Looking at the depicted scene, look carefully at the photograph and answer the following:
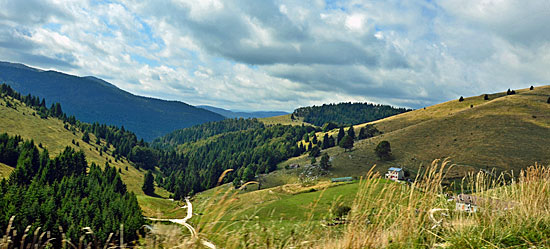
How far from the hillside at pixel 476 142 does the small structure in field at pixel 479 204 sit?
82.7m

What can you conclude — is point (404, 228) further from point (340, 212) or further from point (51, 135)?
point (51, 135)

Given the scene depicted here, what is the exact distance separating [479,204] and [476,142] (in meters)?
114

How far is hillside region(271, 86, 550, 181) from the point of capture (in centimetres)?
8694

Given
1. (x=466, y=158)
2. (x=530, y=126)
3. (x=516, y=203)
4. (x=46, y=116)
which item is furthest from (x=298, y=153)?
(x=516, y=203)

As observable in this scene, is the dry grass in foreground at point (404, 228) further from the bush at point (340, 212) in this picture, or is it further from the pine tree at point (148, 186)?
the pine tree at point (148, 186)

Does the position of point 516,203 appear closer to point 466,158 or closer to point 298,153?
point 466,158

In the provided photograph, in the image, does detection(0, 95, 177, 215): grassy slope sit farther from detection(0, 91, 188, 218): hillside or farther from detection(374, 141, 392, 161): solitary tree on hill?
detection(374, 141, 392, 161): solitary tree on hill

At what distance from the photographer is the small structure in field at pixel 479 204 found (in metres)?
6.23

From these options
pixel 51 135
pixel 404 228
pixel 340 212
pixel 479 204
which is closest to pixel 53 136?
pixel 51 135

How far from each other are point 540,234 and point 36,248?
25.4 ft

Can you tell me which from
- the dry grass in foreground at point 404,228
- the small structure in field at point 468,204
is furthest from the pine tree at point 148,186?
the small structure in field at point 468,204

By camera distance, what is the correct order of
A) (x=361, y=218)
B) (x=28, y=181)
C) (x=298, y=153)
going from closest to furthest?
(x=361, y=218) → (x=28, y=181) → (x=298, y=153)

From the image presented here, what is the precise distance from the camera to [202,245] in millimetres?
4508

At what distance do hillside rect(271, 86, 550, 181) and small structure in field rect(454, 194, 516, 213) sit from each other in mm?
82668
